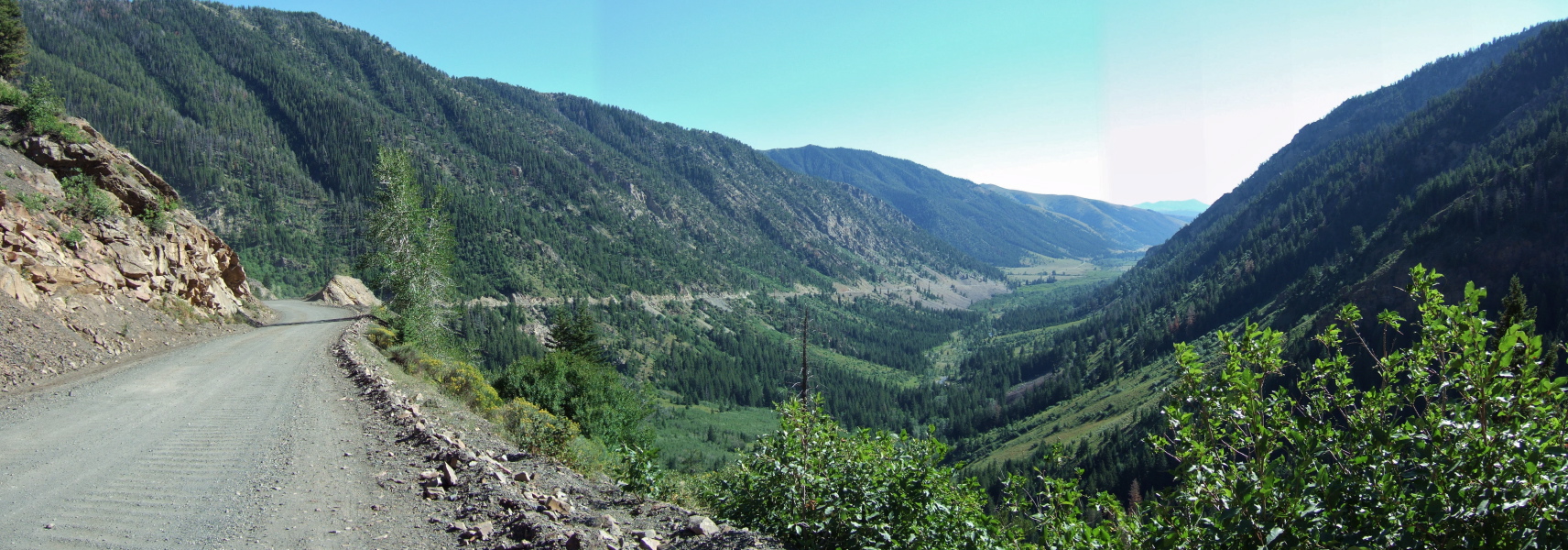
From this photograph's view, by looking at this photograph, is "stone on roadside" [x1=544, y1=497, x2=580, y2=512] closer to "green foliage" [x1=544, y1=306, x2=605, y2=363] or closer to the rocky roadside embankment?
the rocky roadside embankment

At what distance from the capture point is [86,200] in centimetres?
2095

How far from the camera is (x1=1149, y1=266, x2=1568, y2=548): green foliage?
324 centimetres

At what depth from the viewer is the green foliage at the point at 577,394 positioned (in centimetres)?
2291

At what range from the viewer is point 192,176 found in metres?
117

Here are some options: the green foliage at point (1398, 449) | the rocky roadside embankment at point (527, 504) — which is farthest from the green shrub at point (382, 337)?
the green foliage at point (1398, 449)

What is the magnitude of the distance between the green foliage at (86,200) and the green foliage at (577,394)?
14.8 metres

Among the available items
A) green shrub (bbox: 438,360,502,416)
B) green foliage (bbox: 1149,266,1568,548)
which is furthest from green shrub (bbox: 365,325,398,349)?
green foliage (bbox: 1149,266,1568,548)

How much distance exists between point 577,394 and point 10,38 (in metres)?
31.1

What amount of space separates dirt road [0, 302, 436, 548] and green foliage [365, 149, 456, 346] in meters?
10.4

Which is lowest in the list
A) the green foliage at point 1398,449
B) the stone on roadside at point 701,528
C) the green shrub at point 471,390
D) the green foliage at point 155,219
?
the green shrub at point 471,390

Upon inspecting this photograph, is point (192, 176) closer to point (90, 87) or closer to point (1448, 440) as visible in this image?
point (90, 87)

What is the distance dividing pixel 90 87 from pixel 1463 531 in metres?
194

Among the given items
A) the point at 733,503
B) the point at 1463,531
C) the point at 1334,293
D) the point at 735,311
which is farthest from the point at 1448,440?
the point at 735,311

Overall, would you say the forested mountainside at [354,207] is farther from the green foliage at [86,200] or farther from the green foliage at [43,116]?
the green foliage at [43,116]
